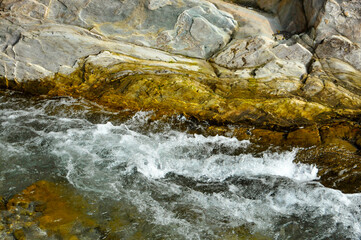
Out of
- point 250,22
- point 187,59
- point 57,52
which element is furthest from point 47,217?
point 250,22

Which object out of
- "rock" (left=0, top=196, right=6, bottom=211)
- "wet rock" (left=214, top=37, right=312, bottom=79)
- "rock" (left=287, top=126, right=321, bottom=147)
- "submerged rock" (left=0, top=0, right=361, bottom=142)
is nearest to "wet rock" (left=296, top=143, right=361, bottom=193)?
"rock" (left=287, top=126, right=321, bottom=147)

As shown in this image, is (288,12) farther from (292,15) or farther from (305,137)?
(305,137)

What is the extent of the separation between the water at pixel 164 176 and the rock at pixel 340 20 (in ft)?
16.2

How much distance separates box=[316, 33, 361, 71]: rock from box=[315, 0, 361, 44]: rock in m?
0.25

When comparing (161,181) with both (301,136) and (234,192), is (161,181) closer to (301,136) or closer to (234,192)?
(234,192)

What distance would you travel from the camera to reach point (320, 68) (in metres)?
8.73

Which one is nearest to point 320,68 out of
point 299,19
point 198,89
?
point 299,19

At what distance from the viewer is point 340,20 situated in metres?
9.23

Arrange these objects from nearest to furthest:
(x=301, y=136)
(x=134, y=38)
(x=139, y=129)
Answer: (x=301, y=136) < (x=139, y=129) < (x=134, y=38)

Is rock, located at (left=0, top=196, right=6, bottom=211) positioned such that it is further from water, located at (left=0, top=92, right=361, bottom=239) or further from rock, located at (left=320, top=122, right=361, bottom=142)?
rock, located at (left=320, top=122, right=361, bottom=142)

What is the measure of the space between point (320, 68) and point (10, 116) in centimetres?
864

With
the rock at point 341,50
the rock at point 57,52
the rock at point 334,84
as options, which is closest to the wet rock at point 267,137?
the rock at point 334,84

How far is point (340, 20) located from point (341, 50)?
3.24 ft

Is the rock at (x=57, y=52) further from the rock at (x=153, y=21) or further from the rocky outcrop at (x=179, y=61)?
the rock at (x=153, y=21)
